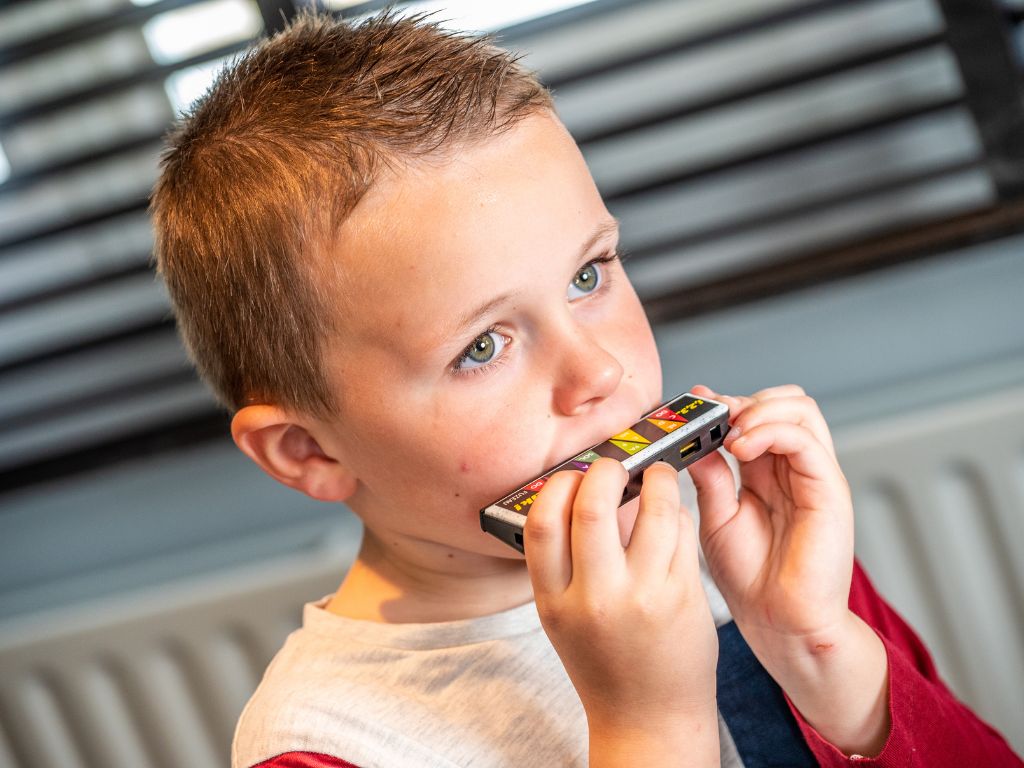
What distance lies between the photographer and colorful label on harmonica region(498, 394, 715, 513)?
2.05ft

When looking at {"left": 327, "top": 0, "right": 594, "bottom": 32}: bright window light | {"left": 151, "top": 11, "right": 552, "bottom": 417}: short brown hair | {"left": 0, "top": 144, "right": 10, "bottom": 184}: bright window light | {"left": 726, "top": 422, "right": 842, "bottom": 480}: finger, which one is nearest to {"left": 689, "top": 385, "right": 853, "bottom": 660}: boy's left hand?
{"left": 726, "top": 422, "right": 842, "bottom": 480}: finger

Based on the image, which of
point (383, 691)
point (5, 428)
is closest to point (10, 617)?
point (5, 428)

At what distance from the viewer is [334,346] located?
0.69m

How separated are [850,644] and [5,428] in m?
1.06

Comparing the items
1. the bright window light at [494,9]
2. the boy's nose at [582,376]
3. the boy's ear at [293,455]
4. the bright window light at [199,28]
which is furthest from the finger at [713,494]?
the bright window light at [199,28]

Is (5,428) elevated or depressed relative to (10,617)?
elevated

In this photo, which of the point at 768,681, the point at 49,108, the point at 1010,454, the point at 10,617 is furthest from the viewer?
the point at 10,617

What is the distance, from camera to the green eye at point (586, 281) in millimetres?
706

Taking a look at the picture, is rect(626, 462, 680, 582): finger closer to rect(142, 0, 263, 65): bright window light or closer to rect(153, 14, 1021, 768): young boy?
rect(153, 14, 1021, 768): young boy

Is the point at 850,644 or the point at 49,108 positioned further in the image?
the point at 49,108

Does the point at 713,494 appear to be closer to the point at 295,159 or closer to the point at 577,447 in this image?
the point at 577,447

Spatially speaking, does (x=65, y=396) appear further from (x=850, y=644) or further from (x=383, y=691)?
(x=850, y=644)

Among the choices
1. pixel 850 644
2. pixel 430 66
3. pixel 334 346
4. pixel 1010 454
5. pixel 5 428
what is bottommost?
pixel 1010 454

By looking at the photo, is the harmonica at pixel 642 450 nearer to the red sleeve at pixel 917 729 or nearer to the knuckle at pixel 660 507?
the knuckle at pixel 660 507
